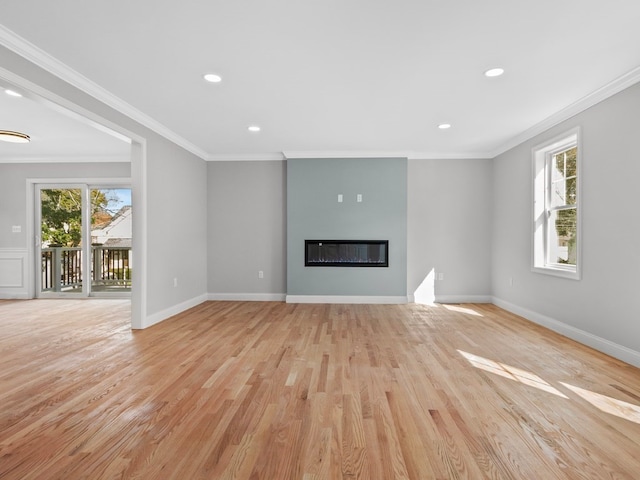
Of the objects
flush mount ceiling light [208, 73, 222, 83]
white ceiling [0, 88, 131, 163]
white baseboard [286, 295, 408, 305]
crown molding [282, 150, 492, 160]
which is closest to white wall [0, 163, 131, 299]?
white ceiling [0, 88, 131, 163]

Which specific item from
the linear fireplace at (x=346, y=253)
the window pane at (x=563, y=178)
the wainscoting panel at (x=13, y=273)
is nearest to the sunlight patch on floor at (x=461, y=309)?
the linear fireplace at (x=346, y=253)

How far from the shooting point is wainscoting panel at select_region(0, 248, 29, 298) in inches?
237

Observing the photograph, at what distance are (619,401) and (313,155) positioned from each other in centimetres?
467

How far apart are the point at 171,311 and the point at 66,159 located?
3.82 m

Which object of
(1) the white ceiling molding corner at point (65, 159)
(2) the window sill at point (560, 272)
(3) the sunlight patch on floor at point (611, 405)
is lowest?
(3) the sunlight patch on floor at point (611, 405)

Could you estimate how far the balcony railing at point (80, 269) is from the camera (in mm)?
6227

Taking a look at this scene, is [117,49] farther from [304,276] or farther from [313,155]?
[304,276]

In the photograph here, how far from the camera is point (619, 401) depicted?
2.18m

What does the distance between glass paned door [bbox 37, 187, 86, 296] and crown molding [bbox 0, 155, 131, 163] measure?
0.52m

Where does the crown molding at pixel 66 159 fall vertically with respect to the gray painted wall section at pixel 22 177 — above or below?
above

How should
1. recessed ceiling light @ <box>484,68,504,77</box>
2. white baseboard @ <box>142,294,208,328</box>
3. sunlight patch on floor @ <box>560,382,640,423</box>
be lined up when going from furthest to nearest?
white baseboard @ <box>142,294,208,328</box> < recessed ceiling light @ <box>484,68,504,77</box> < sunlight patch on floor @ <box>560,382,640,423</box>

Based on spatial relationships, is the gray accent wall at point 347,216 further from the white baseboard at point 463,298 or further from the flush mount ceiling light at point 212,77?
the flush mount ceiling light at point 212,77

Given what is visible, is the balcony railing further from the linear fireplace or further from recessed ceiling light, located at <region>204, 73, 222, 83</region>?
recessed ceiling light, located at <region>204, 73, 222, 83</region>

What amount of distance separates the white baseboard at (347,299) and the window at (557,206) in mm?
2058
